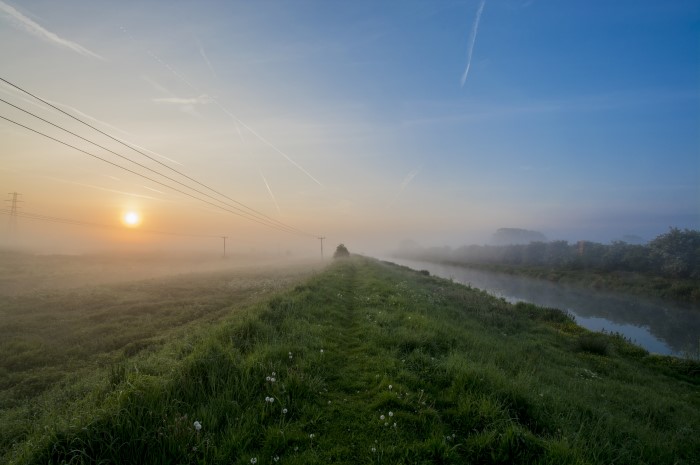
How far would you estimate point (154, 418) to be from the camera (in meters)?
5.35

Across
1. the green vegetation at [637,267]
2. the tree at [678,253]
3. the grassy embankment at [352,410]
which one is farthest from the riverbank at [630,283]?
the grassy embankment at [352,410]

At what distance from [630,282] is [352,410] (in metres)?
56.6

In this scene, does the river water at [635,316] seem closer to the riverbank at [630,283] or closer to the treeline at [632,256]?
the riverbank at [630,283]

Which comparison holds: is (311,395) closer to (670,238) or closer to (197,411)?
(197,411)

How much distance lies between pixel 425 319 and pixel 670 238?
56406 millimetres

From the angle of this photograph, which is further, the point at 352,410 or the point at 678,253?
the point at 678,253

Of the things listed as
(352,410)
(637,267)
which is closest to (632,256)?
(637,267)

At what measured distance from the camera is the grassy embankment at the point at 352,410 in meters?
4.92

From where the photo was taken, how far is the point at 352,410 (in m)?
6.30

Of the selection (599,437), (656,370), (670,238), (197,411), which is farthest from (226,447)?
(670,238)

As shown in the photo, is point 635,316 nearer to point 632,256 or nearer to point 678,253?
point 678,253

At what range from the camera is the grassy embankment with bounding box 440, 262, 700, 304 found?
121ft

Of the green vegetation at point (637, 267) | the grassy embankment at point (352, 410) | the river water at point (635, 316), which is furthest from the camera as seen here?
the green vegetation at point (637, 267)

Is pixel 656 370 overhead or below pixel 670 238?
below
